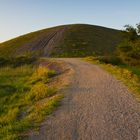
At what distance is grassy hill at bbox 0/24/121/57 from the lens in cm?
5994

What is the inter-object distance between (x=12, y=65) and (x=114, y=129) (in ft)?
101

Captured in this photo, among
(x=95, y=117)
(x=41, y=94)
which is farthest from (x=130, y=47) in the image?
(x=95, y=117)

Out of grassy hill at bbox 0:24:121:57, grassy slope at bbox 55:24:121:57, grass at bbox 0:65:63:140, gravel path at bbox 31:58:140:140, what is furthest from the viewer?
grassy slope at bbox 55:24:121:57

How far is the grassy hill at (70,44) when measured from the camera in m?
59.9

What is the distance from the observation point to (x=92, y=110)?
383 inches

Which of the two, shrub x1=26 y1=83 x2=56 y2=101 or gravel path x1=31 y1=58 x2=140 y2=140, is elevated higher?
gravel path x1=31 y1=58 x2=140 y2=140

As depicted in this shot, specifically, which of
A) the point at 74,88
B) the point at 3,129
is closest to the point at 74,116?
the point at 3,129

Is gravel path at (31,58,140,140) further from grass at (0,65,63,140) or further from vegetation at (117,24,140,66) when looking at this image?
vegetation at (117,24,140,66)

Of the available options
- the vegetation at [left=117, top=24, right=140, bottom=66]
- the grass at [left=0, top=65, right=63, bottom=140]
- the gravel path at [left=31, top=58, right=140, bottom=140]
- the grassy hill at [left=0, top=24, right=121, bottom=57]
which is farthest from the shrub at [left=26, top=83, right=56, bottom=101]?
the grassy hill at [left=0, top=24, right=121, bottom=57]

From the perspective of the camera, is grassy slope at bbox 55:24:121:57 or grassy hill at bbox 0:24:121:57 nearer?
grassy hill at bbox 0:24:121:57

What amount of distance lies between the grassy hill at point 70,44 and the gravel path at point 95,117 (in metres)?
43.4

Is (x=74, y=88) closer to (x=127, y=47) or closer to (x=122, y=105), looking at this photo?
(x=122, y=105)

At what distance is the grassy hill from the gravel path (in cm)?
4341

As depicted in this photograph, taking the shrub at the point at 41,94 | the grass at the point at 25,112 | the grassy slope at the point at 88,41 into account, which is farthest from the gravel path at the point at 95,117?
the grassy slope at the point at 88,41
